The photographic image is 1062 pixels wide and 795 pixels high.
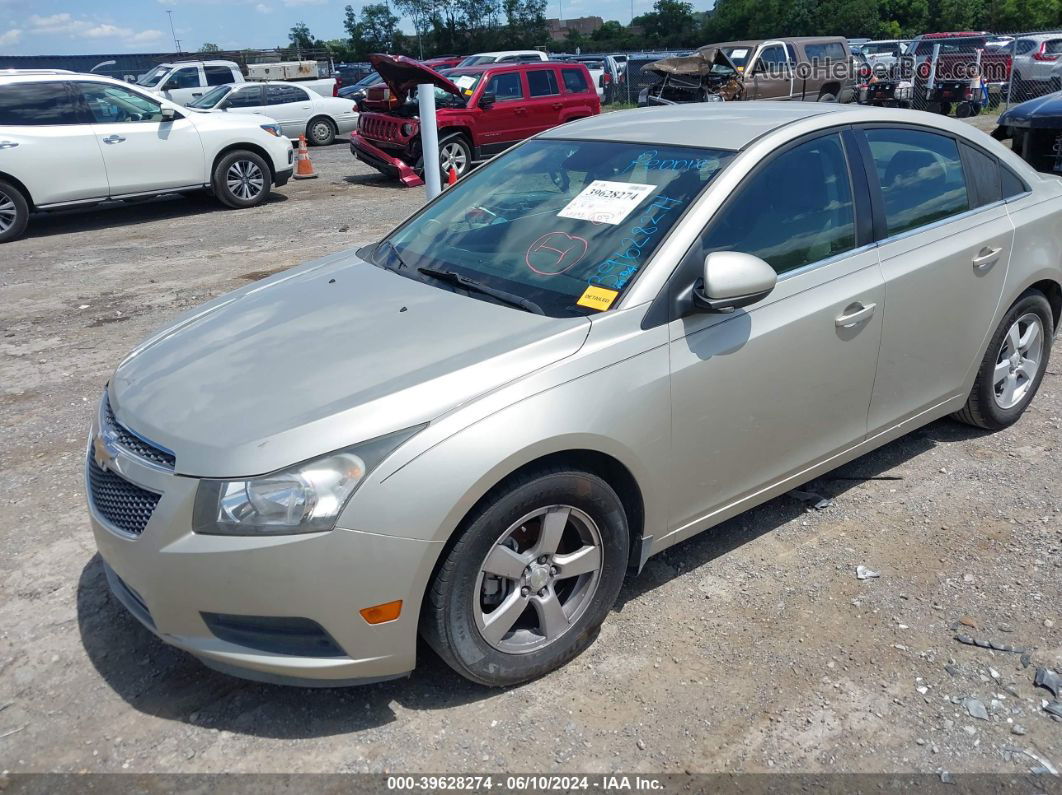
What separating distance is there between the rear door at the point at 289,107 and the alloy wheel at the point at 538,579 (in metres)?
17.8

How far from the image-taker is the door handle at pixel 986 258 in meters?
4.01

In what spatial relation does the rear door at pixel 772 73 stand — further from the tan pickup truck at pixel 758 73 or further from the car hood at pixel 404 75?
the car hood at pixel 404 75

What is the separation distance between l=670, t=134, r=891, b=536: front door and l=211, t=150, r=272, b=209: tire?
33.6 feet

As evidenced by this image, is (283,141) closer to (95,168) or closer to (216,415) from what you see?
(95,168)

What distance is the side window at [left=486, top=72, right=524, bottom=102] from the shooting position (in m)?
14.8

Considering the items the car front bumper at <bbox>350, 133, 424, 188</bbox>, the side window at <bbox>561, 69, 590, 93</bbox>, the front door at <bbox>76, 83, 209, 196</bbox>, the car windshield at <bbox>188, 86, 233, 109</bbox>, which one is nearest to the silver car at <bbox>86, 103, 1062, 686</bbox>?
the front door at <bbox>76, 83, 209, 196</bbox>

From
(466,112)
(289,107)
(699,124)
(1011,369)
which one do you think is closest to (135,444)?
(699,124)

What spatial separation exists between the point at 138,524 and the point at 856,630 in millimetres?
2483

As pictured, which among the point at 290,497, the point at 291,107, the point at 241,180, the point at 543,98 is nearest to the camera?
the point at 290,497

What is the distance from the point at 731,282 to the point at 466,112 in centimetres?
1231

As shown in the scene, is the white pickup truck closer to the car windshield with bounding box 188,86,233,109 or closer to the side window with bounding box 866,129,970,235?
the car windshield with bounding box 188,86,233,109

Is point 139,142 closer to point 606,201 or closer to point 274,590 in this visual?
point 606,201

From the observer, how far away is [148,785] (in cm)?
259

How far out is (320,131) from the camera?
20047mm
